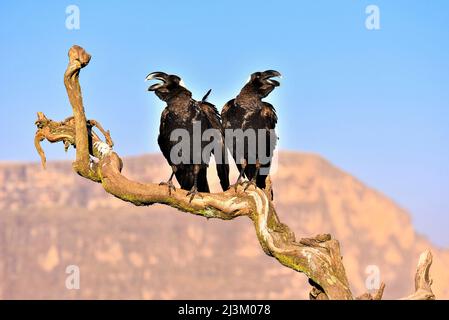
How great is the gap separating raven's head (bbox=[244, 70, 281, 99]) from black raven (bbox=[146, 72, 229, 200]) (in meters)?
0.84

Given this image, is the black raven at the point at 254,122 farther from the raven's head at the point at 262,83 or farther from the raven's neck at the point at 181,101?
the raven's neck at the point at 181,101

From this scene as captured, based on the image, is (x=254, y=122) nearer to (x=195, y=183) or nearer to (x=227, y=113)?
(x=227, y=113)

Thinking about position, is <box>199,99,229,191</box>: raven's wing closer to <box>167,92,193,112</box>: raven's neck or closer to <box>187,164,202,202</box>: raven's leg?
<box>167,92,193,112</box>: raven's neck

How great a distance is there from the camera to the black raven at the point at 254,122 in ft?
52.6

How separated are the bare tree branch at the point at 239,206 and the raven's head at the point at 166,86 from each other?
4.46 ft

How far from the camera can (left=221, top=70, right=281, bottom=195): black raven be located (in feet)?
52.6

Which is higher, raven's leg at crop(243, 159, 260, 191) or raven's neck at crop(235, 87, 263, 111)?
raven's neck at crop(235, 87, 263, 111)

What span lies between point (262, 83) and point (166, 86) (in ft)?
5.85

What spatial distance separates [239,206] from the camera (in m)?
14.8

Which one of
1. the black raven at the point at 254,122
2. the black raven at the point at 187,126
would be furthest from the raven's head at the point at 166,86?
the black raven at the point at 254,122

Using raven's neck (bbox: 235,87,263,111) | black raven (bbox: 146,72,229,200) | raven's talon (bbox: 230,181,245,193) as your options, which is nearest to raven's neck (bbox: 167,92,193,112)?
black raven (bbox: 146,72,229,200)
